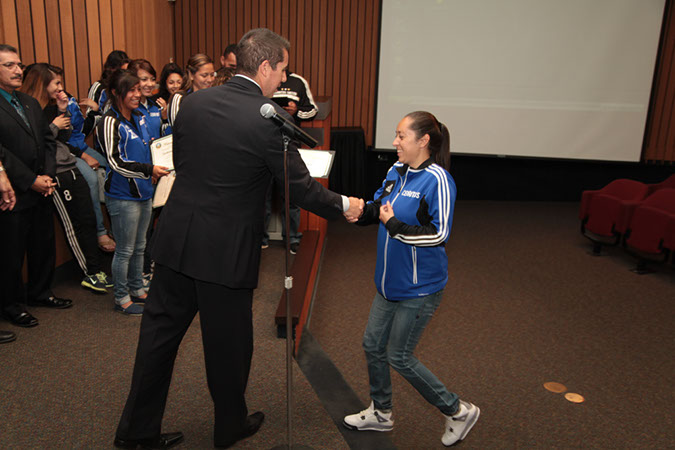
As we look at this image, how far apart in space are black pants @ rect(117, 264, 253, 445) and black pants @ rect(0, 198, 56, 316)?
4.80 feet

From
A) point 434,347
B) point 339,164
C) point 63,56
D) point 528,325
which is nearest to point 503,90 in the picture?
point 339,164

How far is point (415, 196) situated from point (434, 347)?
157 cm

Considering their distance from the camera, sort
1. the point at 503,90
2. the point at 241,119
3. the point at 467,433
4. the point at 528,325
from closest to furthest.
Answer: the point at 241,119, the point at 467,433, the point at 528,325, the point at 503,90

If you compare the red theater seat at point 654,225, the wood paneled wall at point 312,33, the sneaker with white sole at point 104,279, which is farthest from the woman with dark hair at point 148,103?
the red theater seat at point 654,225

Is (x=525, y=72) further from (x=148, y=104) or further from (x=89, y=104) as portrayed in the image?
(x=89, y=104)

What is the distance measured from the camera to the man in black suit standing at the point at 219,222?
1.78m

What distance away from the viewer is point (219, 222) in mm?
1802

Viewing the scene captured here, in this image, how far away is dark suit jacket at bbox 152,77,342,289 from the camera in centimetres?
177

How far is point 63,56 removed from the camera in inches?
155

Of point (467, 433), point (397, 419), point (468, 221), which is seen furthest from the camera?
point (468, 221)

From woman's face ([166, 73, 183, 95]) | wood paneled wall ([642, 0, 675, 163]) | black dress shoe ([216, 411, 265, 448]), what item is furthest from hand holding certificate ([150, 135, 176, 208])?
wood paneled wall ([642, 0, 675, 163])

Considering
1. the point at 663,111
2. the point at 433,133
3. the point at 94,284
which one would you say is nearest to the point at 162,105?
the point at 94,284

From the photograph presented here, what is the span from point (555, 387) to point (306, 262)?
177cm

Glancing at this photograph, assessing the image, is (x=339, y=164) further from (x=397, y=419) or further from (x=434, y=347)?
(x=397, y=419)
